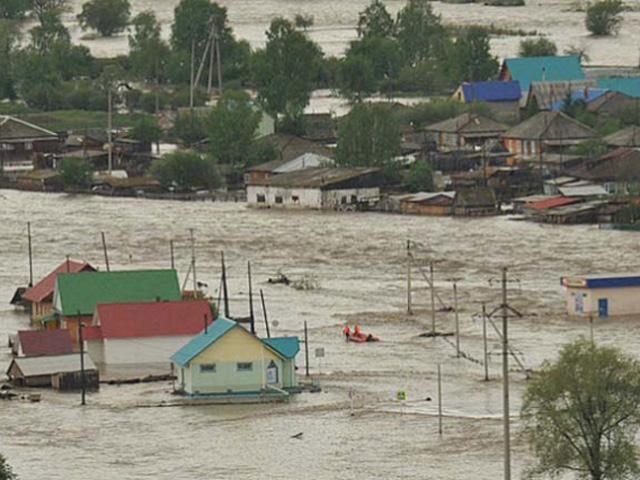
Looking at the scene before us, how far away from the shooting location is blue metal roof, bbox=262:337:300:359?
62.8 feet

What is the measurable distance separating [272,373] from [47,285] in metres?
4.33

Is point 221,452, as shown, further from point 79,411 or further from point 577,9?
point 577,9

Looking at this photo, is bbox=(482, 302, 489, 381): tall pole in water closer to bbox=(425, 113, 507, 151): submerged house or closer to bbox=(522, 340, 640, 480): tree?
bbox=(522, 340, 640, 480): tree

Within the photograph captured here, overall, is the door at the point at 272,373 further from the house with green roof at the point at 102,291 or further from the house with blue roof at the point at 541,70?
the house with blue roof at the point at 541,70

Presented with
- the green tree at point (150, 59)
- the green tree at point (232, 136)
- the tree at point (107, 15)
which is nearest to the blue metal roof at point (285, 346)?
the green tree at point (232, 136)

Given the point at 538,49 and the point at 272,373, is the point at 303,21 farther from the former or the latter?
the point at 272,373

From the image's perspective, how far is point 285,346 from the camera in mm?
19234

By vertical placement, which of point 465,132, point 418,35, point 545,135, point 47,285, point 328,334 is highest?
point 47,285

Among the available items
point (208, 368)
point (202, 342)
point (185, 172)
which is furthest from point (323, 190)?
point (208, 368)

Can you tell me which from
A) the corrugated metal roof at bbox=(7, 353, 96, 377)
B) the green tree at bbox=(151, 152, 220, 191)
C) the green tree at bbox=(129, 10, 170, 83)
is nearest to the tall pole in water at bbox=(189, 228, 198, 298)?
the corrugated metal roof at bbox=(7, 353, 96, 377)

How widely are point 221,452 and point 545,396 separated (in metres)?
3.08

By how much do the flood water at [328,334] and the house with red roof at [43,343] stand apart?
24 cm

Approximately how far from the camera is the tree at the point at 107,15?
56.8 meters

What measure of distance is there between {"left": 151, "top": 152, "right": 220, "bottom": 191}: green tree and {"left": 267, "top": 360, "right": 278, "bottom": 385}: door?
15.6 m
